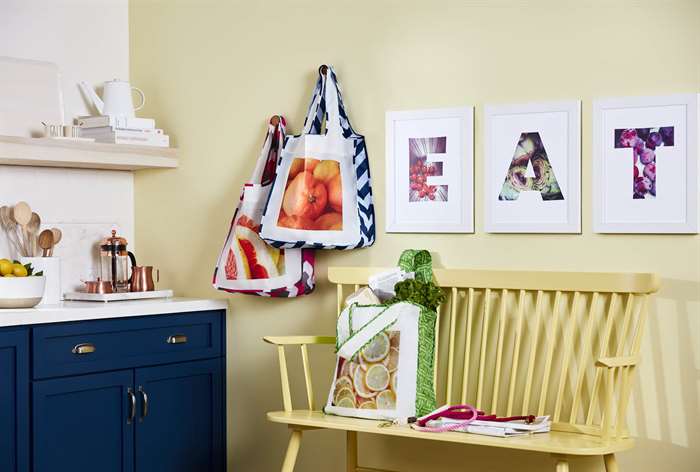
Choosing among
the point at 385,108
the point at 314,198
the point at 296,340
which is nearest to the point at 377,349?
the point at 296,340

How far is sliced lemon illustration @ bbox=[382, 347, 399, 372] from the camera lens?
9.91ft

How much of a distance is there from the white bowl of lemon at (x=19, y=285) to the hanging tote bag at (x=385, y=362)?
1108 millimetres

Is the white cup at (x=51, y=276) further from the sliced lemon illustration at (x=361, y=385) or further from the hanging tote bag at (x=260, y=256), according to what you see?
the sliced lemon illustration at (x=361, y=385)

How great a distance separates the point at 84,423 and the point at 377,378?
1.09 m

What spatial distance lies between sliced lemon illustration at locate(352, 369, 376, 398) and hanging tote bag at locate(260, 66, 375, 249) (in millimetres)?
533

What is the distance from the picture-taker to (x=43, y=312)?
10.5 ft

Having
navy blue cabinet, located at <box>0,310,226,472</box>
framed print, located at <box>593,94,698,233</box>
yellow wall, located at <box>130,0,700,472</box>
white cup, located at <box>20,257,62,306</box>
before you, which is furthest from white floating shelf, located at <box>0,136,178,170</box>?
framed print, located at <box>593,94,698,233</box>

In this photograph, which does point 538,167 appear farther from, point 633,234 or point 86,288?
point 86,288

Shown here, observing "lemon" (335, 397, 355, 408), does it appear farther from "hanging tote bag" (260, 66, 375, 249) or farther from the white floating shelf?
the white floating shelf

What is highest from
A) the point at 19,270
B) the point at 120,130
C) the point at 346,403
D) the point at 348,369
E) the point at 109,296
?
the point at 120,130

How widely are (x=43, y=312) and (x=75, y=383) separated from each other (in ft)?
0.94

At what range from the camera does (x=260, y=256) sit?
3.57m

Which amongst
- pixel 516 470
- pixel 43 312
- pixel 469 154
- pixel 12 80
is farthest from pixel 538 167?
pixel 12 80

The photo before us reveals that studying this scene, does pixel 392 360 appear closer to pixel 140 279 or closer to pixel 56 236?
pixel 140 279
